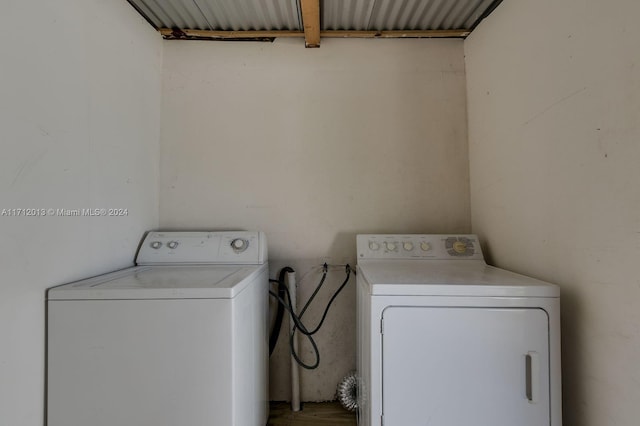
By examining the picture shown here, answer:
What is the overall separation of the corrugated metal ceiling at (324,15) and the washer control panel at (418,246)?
1160 mm

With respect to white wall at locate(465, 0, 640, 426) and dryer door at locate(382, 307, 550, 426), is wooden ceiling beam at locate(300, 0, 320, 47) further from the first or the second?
dryer door at locate(382, 307, 550, 426)

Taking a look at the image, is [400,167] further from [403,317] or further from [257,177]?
[403,317]

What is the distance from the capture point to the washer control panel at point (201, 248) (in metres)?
1.31

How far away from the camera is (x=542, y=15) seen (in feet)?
3.34

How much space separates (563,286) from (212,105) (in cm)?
182

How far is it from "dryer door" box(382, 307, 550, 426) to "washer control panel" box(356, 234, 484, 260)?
1.74ft

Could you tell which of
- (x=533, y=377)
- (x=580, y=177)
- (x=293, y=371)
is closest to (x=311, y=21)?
(x=580, y=177)

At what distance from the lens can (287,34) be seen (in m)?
1.54

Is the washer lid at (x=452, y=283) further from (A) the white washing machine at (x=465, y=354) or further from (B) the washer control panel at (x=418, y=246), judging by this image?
(B) the washer control panel at (x=418, y=246)

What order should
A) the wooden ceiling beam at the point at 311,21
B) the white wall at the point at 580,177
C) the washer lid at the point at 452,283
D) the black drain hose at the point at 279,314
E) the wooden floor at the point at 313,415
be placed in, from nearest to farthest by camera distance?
the white wall at the point at 580,177 → the washer lid at the point at 452,283 → the wooden ceiling beam at the point at 311,21 → the wooden floor at the point at 313,415 → the black drain hose at the point at 279,314

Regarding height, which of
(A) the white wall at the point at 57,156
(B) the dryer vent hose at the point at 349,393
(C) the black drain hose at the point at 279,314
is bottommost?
(B) the dryer vent hose at the point at 349,393

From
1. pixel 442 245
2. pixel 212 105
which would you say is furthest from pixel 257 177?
pixel 442 245

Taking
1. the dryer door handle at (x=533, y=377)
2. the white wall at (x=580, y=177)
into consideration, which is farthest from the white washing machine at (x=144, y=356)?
the white wall at (x=580, y=177)

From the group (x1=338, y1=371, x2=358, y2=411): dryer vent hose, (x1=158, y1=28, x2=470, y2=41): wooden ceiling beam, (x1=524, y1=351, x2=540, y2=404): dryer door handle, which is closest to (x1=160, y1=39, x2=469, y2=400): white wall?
(x1=158, y1=28, x2=470, y2=41): wooden ceiling beam
